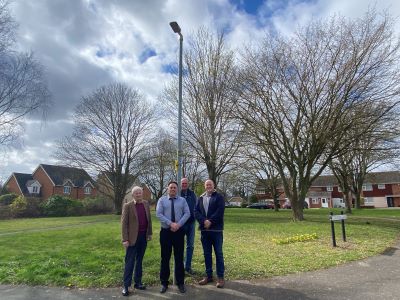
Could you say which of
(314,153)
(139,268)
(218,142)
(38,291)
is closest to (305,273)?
(139,268)

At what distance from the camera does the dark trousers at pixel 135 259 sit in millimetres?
6192

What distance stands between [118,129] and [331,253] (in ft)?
102

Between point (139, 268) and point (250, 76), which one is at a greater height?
point (250, 76)

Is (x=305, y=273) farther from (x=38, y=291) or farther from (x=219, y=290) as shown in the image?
(x=38, y=291)

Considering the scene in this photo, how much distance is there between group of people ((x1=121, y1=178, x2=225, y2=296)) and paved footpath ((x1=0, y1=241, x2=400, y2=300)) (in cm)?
25

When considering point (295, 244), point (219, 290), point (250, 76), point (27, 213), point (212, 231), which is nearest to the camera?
point (219, 290)

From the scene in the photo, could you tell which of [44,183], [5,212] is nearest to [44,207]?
[5,212]

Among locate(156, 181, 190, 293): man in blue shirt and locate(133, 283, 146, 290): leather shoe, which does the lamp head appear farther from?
locate(133, 283, 146, 290): leather shoe

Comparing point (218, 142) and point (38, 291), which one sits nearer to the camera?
point (38, 291)

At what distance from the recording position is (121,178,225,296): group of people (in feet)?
20.8

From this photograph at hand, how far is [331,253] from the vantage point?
939 cm

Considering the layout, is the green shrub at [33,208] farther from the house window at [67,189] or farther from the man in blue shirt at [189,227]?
the man in blue shirt at [189,227]

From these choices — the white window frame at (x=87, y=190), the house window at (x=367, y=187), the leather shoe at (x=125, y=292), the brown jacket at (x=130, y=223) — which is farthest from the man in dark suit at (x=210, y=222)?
the house window at (x=367, y=187)

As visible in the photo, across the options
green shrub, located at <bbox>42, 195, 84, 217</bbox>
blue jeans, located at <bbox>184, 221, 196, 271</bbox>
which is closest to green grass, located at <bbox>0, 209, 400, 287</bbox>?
blue jeans, located at <bbox>184, 221, 196, 271</bbox>
